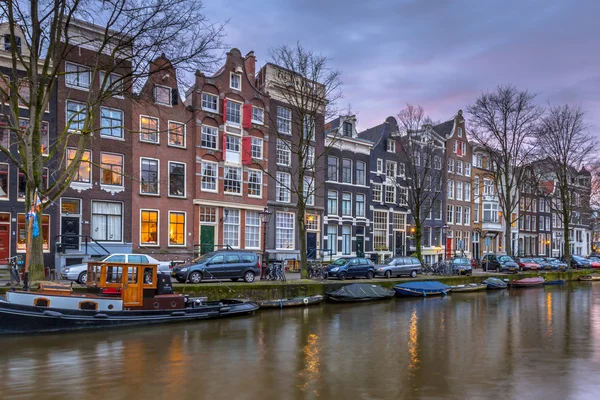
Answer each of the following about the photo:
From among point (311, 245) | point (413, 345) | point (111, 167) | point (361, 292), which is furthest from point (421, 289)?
point (111, 167)

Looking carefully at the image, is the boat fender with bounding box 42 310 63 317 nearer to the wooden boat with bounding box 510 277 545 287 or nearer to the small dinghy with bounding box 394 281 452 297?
the small dinghy with bounding box 394 281 452 297

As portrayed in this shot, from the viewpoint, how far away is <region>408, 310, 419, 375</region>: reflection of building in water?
43.4 ft

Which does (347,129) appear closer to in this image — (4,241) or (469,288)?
(469,288)

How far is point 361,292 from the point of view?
2630cm

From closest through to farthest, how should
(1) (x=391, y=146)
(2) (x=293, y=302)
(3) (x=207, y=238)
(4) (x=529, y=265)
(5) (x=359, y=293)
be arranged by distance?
(2) (x=293, y=302) → (5) (x=359, y=293) → (3) (x=207, y=238) → (4) (x=529, y=265) → (1) (x=391, y=146)

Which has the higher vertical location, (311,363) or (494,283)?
(311,363)

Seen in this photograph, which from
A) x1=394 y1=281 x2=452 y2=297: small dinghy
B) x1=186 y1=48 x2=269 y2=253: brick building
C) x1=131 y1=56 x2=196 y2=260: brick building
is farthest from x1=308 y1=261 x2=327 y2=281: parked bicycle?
x1=131 y1=56 x2=196 y2=260: brick building

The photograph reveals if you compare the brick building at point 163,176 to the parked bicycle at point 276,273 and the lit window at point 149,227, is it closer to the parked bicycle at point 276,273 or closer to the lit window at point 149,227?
the lit window at point 149,227

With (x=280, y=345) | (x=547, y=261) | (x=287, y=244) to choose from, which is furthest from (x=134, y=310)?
(x=547, y=261)

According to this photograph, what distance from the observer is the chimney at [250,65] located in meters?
36.8

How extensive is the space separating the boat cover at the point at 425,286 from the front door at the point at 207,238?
543 inches

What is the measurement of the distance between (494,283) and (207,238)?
73.6 feet

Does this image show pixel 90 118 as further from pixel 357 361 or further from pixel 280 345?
pixel 357 361

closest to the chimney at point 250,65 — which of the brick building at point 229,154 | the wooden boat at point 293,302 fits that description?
the brick building at point 229,154
